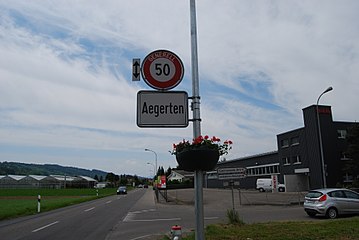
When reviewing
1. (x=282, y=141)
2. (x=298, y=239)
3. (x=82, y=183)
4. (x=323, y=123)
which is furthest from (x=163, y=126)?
(x=82, y=183)

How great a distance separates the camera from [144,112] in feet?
13.9

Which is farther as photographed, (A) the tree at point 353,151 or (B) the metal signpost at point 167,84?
(A) the tree at point 353,151

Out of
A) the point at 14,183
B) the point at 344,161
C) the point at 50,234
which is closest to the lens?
the point at 50,234

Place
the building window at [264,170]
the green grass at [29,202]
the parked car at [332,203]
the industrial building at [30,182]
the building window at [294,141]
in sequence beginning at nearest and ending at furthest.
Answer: the parked car at [332,203], the green grass at [29,202], the building window at [294,141], the building window at [264,170], the industrial building at [30,182]

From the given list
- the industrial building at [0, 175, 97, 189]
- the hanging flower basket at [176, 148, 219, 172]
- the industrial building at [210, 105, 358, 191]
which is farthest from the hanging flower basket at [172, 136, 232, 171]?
→ the industrial building at [0, 175, 97, 189]

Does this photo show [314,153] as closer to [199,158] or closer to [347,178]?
[347,178]

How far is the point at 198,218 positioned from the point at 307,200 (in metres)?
15.7

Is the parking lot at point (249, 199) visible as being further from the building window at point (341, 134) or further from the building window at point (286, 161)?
the building window at point (286, 161)

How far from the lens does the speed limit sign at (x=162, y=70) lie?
4488 millimetres

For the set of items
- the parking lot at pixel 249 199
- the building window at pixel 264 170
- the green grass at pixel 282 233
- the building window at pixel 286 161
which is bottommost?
the green grass at pixel 282 233

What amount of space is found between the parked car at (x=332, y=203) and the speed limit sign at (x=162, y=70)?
14997mm

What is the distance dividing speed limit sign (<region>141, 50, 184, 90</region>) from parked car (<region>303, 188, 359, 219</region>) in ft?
49.2

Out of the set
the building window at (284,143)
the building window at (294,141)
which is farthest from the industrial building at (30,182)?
the building window at (294,141)

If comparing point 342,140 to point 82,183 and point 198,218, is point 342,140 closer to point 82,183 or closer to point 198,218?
point 198,218
